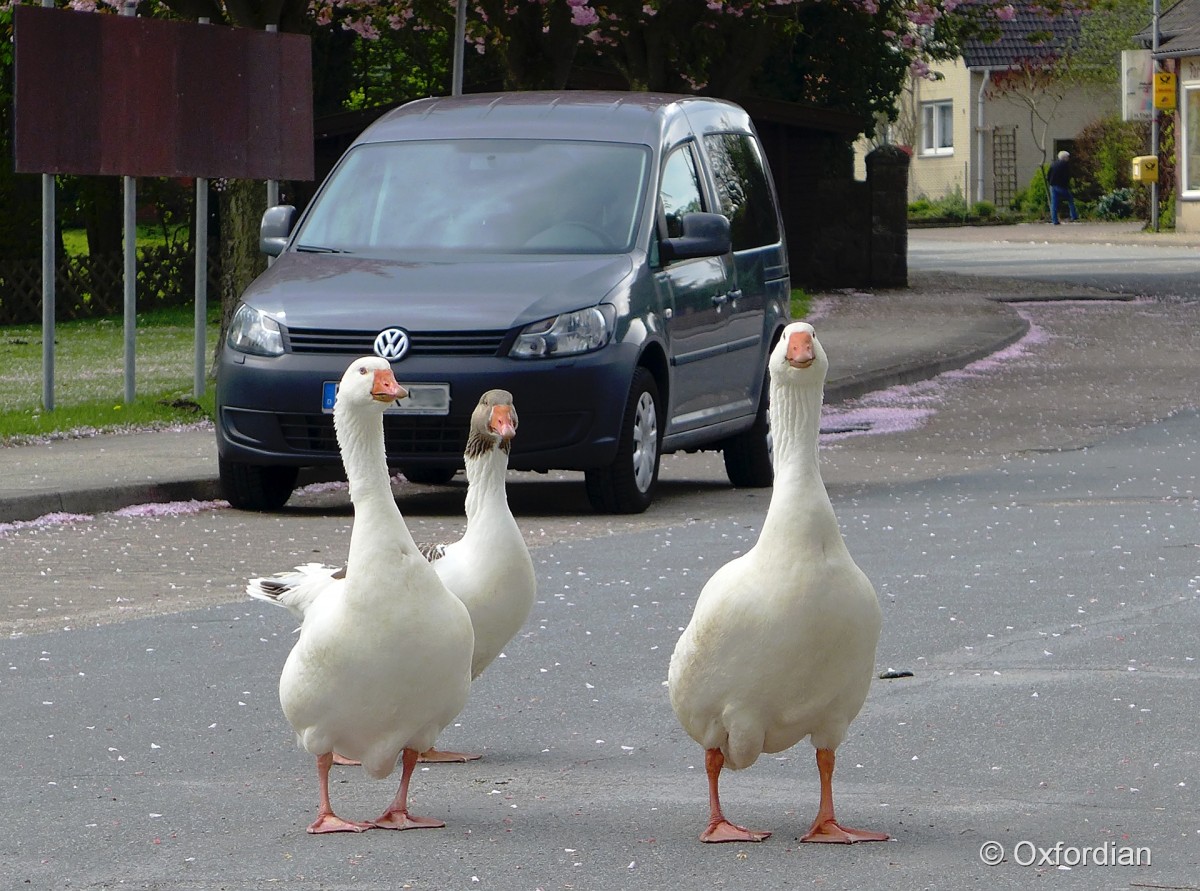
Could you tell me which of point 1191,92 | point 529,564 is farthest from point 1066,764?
point 1191,92

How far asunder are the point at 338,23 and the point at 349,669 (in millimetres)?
30590

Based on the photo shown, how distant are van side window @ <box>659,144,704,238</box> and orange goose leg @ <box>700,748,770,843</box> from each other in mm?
7528

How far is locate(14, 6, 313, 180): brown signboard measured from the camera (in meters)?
16.2

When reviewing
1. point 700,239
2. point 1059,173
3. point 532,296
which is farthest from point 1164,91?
point 532,296

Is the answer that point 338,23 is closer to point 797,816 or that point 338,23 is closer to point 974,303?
point 974,303

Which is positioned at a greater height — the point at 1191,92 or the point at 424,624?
the point at 1191,92

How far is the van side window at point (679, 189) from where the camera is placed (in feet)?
41.7

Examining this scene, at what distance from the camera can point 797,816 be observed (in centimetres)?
564

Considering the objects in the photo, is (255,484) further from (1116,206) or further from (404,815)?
(1116,206)

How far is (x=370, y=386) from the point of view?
5.50m

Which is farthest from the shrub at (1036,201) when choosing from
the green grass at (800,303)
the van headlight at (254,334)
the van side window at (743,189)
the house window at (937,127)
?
the van headlight at (254,334)

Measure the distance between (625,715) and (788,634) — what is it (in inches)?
81.3

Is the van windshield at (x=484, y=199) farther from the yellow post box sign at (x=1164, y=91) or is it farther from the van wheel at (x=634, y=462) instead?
the yellow post box sign at (x=1164, y=91)

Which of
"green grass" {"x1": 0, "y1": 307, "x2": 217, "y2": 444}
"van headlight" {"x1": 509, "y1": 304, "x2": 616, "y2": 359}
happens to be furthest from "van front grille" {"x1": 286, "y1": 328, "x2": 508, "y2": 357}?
"green grass" {"x1": 0, "y1": 307, "x2": 217, "y2": 444}
